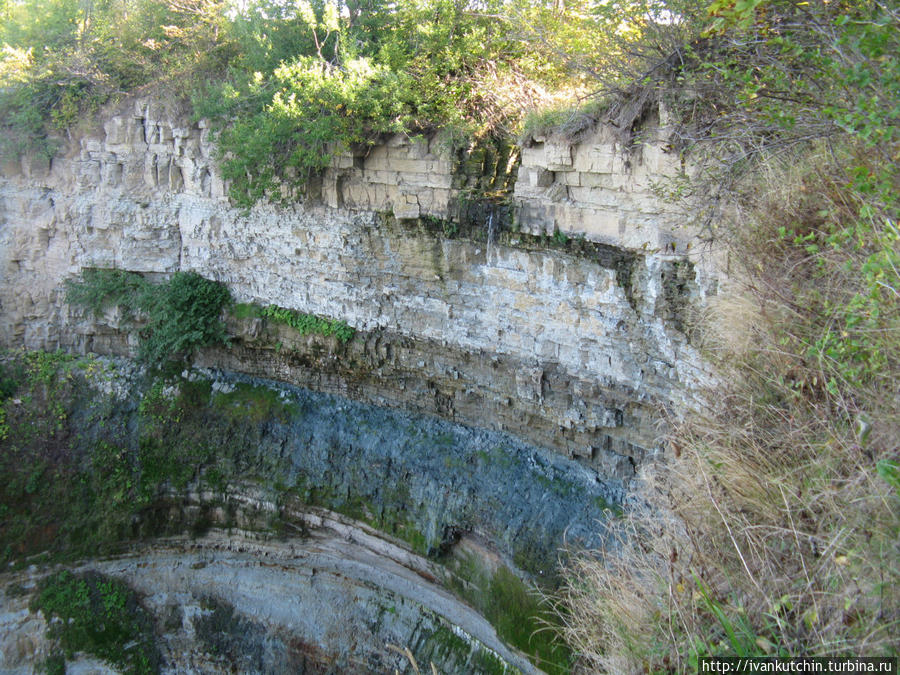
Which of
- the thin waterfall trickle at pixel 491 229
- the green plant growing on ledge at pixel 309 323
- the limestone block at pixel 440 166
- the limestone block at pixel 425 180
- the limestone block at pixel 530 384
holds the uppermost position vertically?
the limestone block at pixel 440 166

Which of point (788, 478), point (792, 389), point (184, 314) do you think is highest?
point (792, 389)

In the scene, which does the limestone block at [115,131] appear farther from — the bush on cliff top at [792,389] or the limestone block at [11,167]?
the bush on cliff top at [792,389]

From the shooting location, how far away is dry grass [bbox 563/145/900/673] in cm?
236

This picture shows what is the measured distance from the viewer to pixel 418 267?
750 centimetres

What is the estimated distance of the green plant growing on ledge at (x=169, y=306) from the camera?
9.25 meters

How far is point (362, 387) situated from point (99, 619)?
5.51m

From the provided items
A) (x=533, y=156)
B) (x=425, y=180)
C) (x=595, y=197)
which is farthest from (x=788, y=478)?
(x=425, y=180)

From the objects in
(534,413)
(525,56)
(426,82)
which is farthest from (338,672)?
(525,56)

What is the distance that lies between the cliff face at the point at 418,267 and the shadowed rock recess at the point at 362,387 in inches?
1.3

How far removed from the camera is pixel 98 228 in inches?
386

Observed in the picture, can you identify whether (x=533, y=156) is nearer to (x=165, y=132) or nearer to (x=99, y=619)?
(x=165, y=132)

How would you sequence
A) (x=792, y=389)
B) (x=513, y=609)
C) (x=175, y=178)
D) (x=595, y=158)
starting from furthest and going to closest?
(x=175, y=178)
(x=513, y=609)
(x=595, y=158)
(x=792, y=389)

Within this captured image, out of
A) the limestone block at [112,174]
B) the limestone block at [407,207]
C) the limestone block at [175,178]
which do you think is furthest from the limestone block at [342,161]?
the limestone block at [112,174]

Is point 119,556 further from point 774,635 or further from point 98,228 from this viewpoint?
point 774,635
